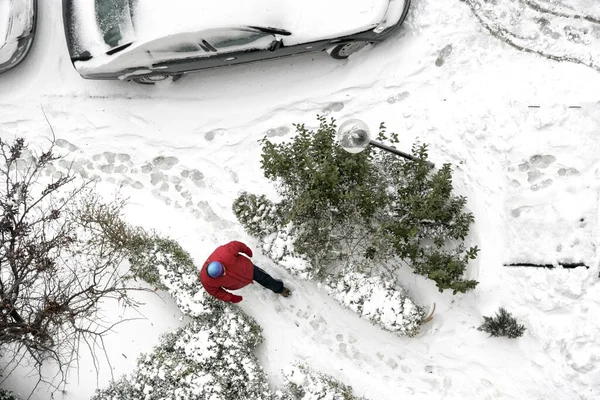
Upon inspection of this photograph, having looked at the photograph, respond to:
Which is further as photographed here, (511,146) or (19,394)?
(19,394)

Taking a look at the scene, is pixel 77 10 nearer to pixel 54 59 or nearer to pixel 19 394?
pixel 54 59

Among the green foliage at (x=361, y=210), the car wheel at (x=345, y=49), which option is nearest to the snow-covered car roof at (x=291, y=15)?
the car wheel at (x=345, y=49)

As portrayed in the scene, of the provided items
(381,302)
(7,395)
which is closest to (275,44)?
(381,302)

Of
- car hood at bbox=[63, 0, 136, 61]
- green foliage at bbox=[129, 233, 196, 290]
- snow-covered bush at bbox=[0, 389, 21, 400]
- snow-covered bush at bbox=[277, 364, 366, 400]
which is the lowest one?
snow-covered bush at bbox=[277, 364, 366, 400]

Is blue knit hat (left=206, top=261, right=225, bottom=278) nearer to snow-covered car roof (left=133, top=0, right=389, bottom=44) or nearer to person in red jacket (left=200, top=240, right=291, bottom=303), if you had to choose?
person in red jacket (left=200, top=240, right=291, bottom=303)

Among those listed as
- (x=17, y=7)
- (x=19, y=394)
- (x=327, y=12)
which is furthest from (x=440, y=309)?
(x=17, y=7)

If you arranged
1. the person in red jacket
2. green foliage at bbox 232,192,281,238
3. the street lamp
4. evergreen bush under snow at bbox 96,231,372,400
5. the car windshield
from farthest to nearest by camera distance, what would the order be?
the car windshield
green foliage at bbox 232,192,281,238
evergreen bush under snow at bbox 96,231,372,400
the person in red jacket
the street lamp

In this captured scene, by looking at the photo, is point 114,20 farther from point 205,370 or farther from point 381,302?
point 381,302

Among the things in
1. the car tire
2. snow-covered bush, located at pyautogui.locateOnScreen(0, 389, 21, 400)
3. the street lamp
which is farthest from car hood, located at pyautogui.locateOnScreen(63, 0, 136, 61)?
snow-covered bush, located at pyautogui.locateOnScreen(0, 389, 21, 400)
